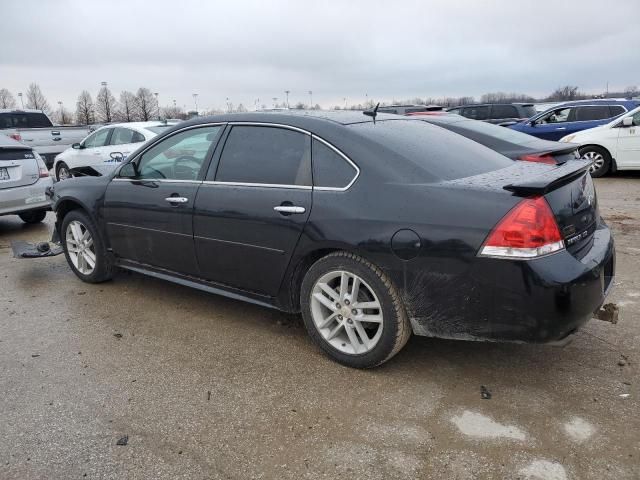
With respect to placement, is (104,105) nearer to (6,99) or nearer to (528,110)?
(6,99)

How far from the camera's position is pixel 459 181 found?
3.14 m

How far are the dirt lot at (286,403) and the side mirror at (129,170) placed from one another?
118cm

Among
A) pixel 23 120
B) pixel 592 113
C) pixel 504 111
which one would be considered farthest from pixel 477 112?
pixel 23 120

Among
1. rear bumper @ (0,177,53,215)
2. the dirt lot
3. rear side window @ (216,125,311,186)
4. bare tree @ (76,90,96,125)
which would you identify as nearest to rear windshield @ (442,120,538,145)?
the dirt lot

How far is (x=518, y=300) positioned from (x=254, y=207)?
69.0 inches

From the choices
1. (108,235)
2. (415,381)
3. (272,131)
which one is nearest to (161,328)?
(108,235)

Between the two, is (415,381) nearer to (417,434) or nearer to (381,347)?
(381,347)

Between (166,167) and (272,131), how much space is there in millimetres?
1092

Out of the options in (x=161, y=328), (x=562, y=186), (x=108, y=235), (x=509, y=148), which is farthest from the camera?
(x=509, y=148)

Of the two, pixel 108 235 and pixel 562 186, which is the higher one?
pixel 562 186

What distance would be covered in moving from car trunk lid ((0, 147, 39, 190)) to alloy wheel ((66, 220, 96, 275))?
286 cm

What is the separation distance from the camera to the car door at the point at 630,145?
37.4 feet

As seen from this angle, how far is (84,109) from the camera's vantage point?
6750cm

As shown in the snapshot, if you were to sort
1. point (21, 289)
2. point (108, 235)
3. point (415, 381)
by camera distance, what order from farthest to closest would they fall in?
1. point (21, 289)
2. point (108, 235)
3. point (415, 381)
